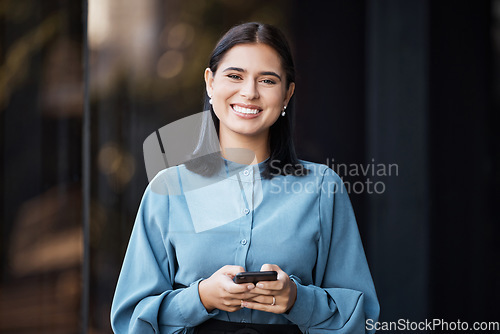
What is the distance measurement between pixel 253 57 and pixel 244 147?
0.29m

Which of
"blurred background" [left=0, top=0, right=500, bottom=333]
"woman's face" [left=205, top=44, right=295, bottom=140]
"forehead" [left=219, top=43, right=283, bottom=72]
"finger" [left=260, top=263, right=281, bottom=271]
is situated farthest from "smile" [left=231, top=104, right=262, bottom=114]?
"blurred background" [left=0, top=0, right=500, bottom=333]

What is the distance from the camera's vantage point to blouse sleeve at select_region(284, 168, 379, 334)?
67.1 inches

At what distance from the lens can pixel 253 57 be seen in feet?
5.79

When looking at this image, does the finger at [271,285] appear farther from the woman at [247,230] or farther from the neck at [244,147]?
the neck at [244,147]

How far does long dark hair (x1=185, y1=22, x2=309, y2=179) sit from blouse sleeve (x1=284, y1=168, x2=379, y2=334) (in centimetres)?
14

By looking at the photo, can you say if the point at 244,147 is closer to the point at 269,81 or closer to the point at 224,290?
the point at 269,81

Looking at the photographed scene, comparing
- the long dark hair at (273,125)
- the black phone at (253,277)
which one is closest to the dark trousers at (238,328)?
the black phone at (253,277)

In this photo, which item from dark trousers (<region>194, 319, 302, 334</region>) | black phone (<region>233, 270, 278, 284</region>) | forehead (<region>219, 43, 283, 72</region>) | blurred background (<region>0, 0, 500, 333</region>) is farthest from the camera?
blurred background (<region>0, 0, 500, 333</region>)

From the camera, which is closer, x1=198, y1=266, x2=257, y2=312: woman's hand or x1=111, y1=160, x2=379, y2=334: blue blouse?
x1=198, y1=266, x2=257, y2=312: woman's hand

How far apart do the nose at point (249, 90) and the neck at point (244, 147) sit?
143 mm

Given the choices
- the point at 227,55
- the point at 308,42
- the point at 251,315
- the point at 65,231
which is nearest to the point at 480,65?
the point at 308,42

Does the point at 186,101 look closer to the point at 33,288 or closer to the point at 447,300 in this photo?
the point at 33,288

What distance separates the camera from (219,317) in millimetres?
1692

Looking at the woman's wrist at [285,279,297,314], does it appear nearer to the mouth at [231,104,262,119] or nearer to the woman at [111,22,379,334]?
the woman at [111,22,379,334]
